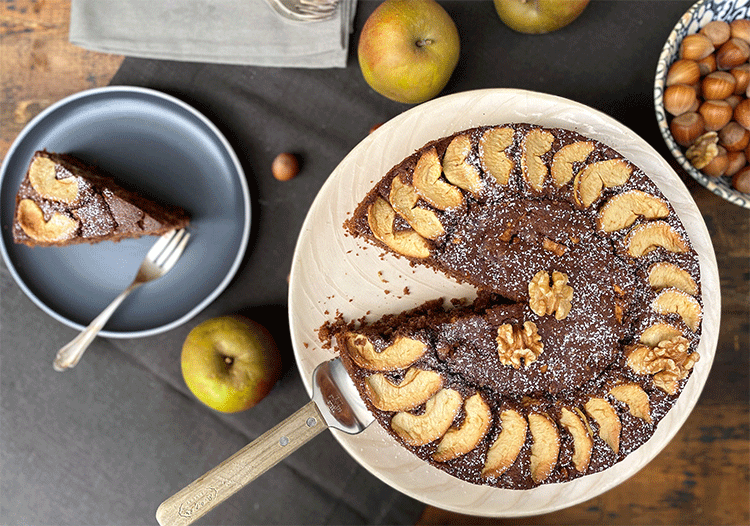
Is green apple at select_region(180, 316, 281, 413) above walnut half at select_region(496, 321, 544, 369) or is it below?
below

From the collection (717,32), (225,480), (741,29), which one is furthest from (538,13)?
(225,480)

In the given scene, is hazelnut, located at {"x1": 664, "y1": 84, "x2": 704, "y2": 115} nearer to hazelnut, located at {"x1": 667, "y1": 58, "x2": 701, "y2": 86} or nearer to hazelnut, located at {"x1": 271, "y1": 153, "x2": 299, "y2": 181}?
hazelnut, located at {"x1": 667, "y1": 58, "x2": 701, "y2": 86}

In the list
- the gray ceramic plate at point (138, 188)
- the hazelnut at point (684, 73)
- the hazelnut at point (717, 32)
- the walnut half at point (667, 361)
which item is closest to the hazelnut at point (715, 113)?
the hazelnut at point (684, 73)

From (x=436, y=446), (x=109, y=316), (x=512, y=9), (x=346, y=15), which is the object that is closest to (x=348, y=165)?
(x=346, y=15)

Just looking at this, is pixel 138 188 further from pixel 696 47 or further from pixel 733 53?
pixel 733 53

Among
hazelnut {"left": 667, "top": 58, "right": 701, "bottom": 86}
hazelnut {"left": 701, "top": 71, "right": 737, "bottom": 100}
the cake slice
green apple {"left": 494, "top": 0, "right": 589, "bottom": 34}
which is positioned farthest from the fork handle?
hazelnut {"left": 701, "top": 71, "right": 737, "bottom": 100}

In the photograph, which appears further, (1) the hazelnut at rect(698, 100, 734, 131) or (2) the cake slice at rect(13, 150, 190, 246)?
(2) the cake slice at rect(13, 150, 190, 246)
